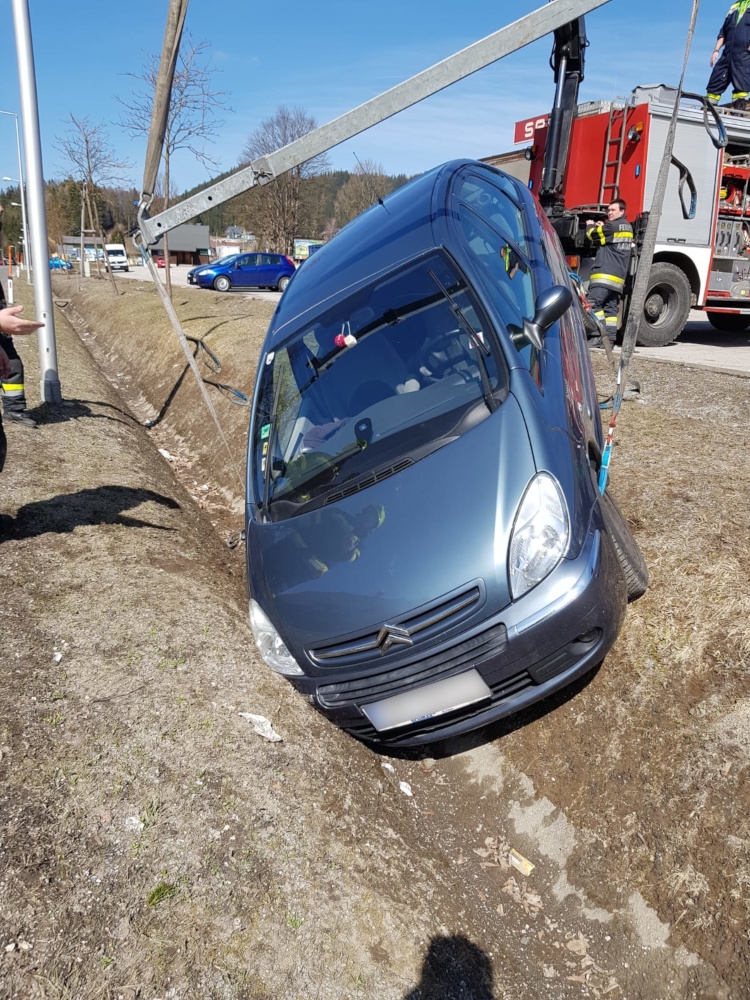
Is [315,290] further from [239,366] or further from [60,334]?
[60,334]

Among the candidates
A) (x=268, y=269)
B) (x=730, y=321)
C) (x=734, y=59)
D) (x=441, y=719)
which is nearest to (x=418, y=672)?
(x=441, y=719)

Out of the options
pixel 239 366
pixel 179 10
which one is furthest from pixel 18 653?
pixel 239 366

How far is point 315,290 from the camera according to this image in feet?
13.9

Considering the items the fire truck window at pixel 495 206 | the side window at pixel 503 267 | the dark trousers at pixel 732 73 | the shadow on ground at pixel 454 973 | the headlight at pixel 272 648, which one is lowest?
the shadow on ground at pixel 454 973

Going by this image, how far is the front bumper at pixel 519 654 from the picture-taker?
2727mm

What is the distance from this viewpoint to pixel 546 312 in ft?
11.1

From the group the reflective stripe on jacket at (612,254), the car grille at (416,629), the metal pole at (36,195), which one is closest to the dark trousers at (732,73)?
the reflective stripe on jacket at (612,254)

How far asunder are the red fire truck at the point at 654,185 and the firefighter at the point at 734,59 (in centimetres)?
54

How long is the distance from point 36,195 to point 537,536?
813cm

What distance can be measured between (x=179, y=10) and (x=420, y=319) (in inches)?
90.3

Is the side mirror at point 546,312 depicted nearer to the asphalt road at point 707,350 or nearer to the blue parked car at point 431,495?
the blue parked car at point 431,495

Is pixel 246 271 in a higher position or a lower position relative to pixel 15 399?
higher

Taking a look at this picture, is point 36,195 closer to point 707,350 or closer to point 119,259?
point 707,350

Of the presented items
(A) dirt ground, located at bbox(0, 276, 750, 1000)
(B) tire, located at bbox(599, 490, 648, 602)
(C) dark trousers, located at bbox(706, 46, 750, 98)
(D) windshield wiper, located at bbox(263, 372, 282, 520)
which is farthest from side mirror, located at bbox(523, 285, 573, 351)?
(C) dark trousers, located at bbox(706, 46, 750, 98)
